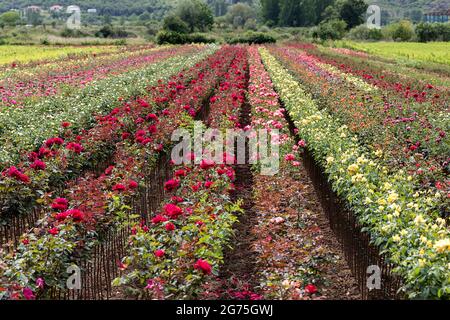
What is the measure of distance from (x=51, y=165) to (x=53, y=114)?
4.96 metres

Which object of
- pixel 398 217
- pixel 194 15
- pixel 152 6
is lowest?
pixel 398 217

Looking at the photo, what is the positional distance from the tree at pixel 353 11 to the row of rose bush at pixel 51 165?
295 feet

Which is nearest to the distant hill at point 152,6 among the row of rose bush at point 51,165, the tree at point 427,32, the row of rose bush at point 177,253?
the tree at point 427,32

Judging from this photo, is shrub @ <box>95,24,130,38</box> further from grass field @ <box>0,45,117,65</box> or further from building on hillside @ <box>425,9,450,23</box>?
building on hillside @ <box>425,9,450,23</box>

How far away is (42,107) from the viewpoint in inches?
561

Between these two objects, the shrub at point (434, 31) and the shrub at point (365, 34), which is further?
the shrub at point (365, 34)

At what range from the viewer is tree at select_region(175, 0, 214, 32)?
7550 centimetres

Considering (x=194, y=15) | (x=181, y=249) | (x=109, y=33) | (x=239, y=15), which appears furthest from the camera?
(x=239, y=15)

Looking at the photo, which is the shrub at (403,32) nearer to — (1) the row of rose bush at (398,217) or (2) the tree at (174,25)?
(2) the tree at (174,25)

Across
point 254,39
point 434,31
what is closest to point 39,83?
point 254,39

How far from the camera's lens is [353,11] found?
316ft
